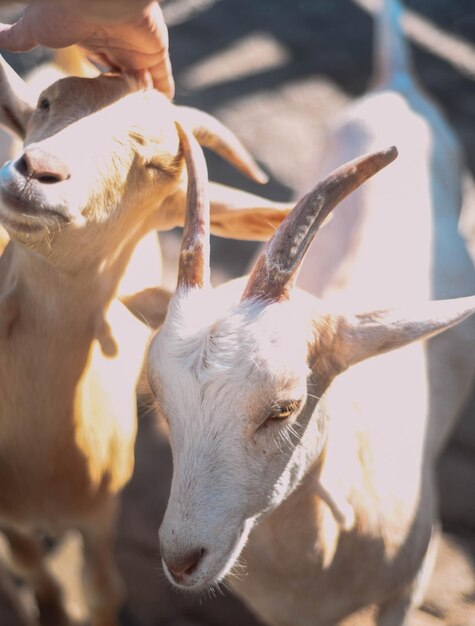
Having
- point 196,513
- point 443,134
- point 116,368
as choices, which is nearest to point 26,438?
point 116,368

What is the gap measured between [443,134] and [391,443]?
1892 millimetres

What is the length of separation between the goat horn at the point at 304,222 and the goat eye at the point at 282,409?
243mm

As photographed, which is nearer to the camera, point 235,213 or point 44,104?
point 44,104

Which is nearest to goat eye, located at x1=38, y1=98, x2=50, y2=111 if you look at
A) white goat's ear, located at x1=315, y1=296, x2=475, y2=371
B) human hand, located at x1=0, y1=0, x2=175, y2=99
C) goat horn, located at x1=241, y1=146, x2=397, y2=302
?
human hand, located at x1=0, y1=0, x2=175, y2=99

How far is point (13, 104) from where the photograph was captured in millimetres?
2326

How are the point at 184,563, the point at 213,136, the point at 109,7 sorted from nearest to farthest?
the point at 109,7 < the point at 184,563 < the point at 213,136

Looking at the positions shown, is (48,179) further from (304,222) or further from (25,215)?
(304,222)

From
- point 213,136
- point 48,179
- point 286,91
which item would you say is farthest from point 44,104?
point 286,91

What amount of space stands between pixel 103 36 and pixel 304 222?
74 cm

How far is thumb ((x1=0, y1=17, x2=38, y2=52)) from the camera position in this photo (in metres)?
1.84

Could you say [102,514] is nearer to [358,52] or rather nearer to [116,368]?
[116,368]

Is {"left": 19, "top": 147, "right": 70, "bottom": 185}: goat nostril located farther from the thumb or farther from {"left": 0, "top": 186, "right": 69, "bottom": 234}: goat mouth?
the thumb

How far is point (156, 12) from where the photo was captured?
194cm

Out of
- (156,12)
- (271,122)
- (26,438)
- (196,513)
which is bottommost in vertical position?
(271,122)
